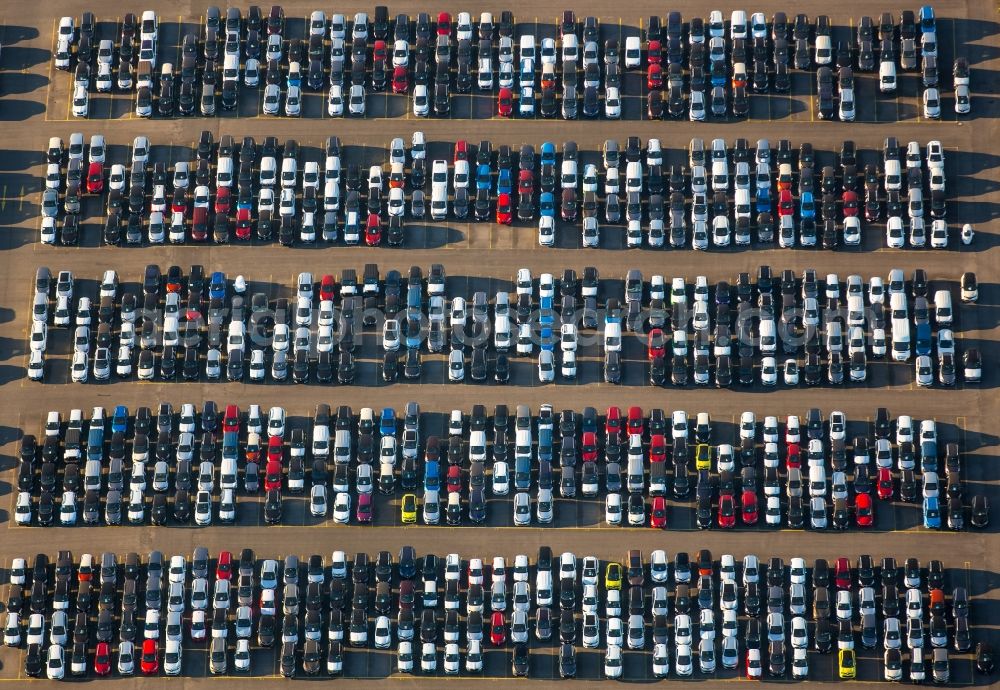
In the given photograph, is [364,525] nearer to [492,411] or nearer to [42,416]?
→ [492,411]

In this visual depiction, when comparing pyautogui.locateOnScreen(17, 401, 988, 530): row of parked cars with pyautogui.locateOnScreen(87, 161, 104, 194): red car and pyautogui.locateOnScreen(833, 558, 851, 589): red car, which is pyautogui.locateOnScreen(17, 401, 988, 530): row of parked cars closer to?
pyautogui.locateOnScreen(833, 558, 851, 589): red car

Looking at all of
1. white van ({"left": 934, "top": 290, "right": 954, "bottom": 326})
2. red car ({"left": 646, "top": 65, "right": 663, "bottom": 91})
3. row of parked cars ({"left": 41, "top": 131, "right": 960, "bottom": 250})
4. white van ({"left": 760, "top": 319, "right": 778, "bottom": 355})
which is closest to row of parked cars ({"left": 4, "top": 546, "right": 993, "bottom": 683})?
white van ({"left": 760, "top": 319, "right": 778, "bottom": 355})

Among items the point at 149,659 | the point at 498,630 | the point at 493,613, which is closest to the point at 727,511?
the point at 493,613

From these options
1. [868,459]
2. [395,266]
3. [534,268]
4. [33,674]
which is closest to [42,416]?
[33,674]

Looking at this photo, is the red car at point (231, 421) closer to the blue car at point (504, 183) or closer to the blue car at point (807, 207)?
the blue car at point (504, 183)

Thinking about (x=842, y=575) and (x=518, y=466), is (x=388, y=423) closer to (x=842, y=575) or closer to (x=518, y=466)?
(x=518, y=466)
